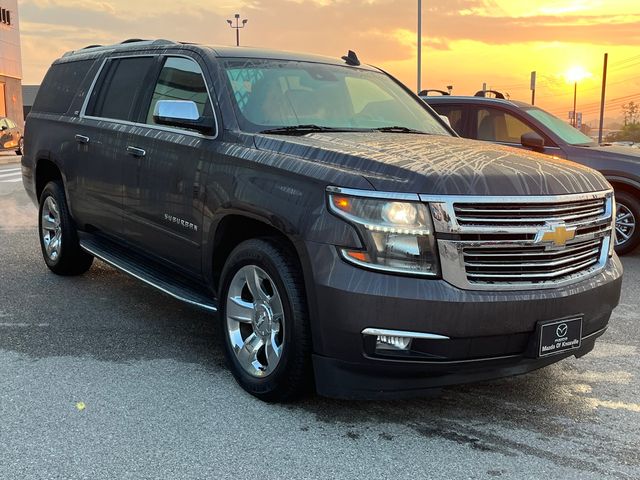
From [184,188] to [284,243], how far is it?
1.02m

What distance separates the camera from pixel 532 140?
780 centimetres

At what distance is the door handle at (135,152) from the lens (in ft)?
15.4

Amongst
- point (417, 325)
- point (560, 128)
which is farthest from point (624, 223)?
point (417, 325)

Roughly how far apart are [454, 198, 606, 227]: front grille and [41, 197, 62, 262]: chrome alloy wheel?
14.1ft

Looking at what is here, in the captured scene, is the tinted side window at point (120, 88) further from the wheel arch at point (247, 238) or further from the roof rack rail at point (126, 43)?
the wheel arch at point (247, 238)

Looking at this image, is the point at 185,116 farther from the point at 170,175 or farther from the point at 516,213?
the point at 516,213

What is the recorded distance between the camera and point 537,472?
2.99 metres

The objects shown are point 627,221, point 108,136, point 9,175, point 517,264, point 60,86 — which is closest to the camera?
point 517,264

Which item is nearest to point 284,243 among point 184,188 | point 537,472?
point 184,188

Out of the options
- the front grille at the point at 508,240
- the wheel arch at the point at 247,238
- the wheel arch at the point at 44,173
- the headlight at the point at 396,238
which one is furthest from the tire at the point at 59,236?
the front grille at the point at 508,240

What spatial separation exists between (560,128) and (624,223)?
1.43 meters

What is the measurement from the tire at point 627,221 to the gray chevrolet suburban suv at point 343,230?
4077 millimetres

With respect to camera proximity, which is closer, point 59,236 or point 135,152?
point 135,152

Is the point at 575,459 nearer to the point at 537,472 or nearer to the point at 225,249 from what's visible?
the point at 537,472
